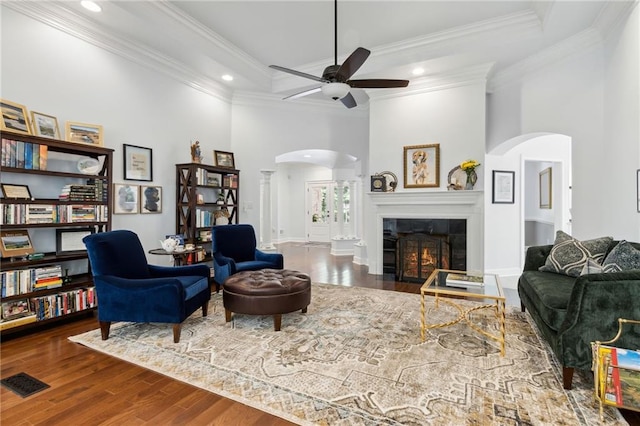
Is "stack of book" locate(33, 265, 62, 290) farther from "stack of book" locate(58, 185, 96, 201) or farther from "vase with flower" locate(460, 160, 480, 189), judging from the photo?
"vase with flower" locate(460, 160, 480, 189)

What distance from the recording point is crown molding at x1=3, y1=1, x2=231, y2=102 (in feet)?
10.8

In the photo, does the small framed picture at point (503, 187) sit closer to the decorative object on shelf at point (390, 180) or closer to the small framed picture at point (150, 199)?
the decorative object on shelf at point (390, 180)

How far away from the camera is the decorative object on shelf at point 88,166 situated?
11.5ft

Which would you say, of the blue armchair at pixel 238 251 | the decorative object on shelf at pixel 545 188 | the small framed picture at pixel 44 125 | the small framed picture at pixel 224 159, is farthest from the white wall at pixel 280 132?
the decorative object on shelf at pixel 545 188

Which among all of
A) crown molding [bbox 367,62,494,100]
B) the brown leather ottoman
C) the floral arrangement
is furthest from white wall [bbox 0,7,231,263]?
the floral arrangement

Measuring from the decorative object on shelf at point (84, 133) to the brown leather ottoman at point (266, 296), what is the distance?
→ 2281 millimetres

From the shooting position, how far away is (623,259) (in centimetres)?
240

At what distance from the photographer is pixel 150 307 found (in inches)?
109

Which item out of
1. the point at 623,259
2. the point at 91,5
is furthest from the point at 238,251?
the point at 623,259

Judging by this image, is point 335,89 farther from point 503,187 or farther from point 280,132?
point 503,187

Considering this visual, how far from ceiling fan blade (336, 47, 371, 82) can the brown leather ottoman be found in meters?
2.10

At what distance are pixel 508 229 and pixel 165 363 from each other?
5.57 meters

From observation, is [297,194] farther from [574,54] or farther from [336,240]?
[574,54]

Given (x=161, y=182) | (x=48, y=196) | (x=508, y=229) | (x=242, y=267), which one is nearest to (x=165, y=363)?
(x=242, y=267)
